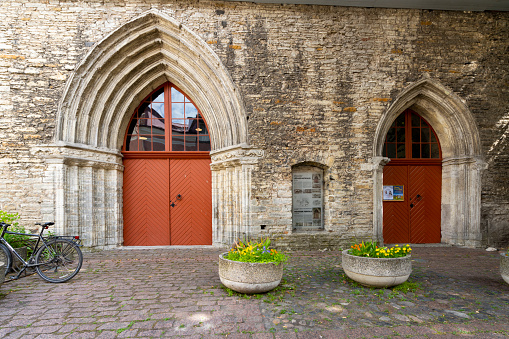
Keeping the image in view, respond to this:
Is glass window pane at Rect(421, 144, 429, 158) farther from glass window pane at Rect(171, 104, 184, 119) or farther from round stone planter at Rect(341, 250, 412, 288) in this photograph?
glass window pane at Rect(171, 104, 184, 119)

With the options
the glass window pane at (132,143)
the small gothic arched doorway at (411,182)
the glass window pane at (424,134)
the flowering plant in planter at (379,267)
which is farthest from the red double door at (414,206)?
the glass window pane at (132,143)

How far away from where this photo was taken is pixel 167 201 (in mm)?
6902

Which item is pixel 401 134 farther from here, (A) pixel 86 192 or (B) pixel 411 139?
(A) pixel 86 192

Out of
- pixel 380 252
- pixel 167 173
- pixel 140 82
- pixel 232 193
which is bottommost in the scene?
pixel 380 252

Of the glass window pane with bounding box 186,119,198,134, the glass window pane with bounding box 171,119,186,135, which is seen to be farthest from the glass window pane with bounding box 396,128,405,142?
the glass window pane with bounding box 171,119,186,135

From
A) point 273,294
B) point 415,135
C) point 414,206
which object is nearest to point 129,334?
point 273,294

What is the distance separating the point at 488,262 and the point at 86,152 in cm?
892

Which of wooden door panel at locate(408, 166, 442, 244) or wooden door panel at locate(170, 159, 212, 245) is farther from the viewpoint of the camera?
wooden door panel at locate(408, 166, 442, 244)

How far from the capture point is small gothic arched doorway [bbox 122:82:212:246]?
22.7 ft

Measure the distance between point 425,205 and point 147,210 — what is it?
7.35 m

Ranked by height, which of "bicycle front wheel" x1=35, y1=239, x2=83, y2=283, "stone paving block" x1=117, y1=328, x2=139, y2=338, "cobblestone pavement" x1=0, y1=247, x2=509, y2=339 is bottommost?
"cobblestone pavement" x1=0, y1=247, x2=509, y2=339

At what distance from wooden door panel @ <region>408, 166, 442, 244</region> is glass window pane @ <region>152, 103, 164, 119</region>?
6.80m

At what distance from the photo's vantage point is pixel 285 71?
6312mm

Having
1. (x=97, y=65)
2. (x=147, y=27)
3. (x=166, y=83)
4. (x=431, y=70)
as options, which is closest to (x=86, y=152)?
(x=97, y=65)
